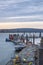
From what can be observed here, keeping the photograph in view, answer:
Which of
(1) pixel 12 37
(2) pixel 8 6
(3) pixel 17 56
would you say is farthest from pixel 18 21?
(3) pixel 17 56

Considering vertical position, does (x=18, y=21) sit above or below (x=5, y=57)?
above

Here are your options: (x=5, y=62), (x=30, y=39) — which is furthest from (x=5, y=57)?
(x=30, y=39)

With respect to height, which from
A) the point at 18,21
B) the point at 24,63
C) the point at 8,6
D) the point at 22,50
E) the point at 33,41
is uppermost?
the point at 8,6

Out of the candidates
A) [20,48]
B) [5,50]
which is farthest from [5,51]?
[20,48]

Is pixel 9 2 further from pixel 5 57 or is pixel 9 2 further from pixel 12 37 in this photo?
pixel 5 57

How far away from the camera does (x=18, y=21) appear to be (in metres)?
1.71

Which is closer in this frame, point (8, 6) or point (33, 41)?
point (33, 41)

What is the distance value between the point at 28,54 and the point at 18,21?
0.48 m

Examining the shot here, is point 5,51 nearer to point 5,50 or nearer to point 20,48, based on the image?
point 5,50

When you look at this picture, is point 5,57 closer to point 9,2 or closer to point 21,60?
point 21,60

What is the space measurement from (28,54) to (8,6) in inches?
27.1

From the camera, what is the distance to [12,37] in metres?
1.42

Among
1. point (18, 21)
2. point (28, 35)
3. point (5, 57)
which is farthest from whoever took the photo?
point (18, 21)

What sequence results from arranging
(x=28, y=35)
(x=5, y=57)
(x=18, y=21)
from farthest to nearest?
(x=18, y=21) → (x=5, y=57) → (x=28, y=35)
